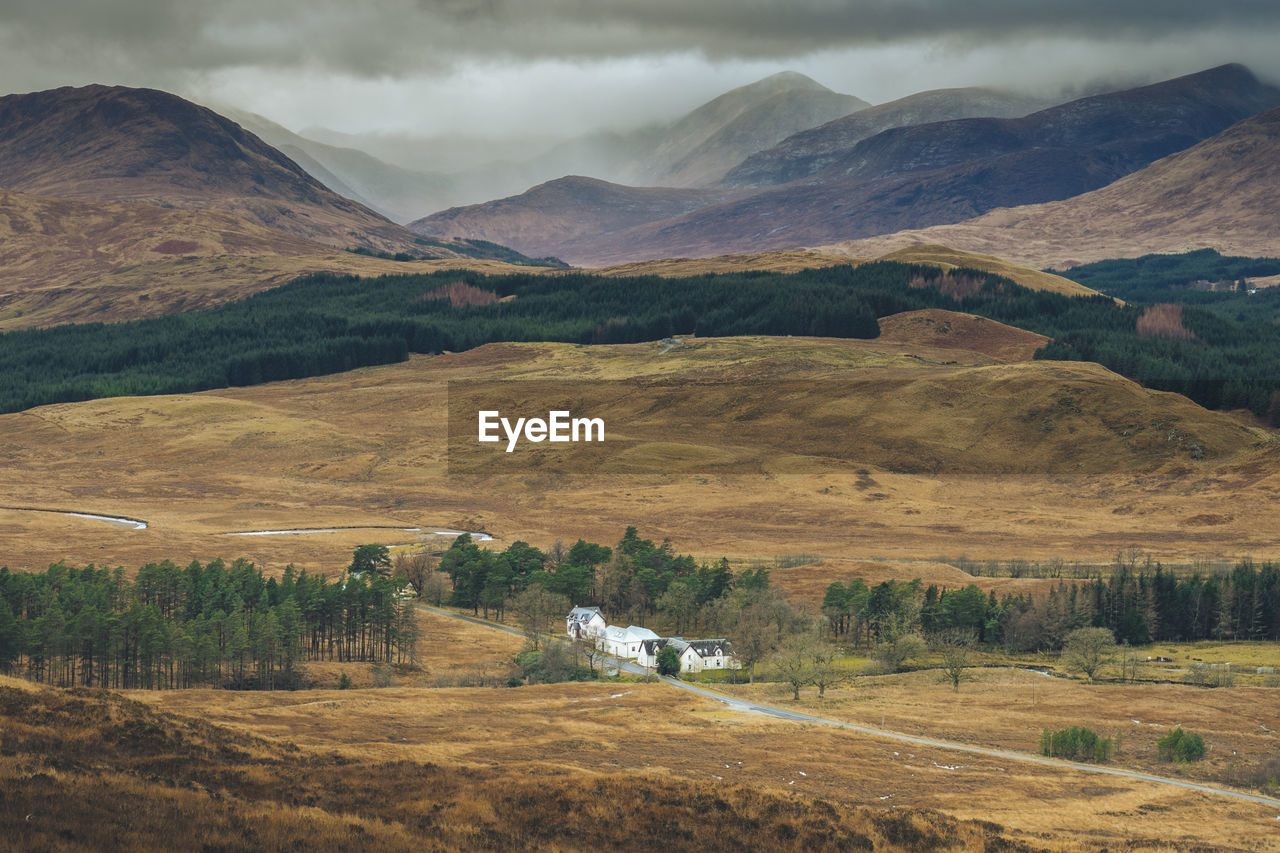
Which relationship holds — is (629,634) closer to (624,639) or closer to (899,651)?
(624,639)

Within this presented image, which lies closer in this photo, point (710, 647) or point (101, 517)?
point (710, 647)

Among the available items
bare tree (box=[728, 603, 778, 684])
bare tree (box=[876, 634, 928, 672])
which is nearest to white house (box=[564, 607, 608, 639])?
bare tree (box=[728, 603, 778, 684])

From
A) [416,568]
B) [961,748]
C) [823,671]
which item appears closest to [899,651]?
[823,671]

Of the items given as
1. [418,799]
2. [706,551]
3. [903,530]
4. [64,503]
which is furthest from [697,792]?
[64,503]

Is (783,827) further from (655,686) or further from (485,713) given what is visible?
(655,686)

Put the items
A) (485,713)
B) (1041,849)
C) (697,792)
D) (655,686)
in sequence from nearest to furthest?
(1041,849)
(697,792)
(485,713)
(655,686)

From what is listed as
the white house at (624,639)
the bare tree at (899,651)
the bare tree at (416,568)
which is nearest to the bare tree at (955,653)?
the bare tree at (899,651)
